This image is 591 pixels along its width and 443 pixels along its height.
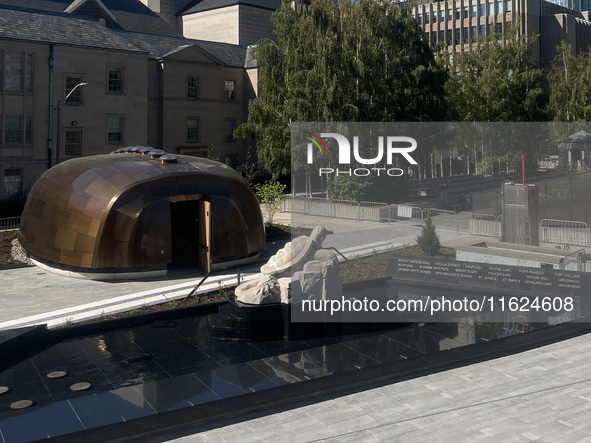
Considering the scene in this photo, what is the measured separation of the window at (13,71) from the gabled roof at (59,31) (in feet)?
3.65

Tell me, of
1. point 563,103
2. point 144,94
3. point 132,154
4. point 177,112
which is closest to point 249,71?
point 177,112

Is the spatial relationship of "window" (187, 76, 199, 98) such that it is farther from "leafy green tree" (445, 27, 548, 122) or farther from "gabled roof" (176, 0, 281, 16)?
"leafy green tree" (445, 27, 548, 122)

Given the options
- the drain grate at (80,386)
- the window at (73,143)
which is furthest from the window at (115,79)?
the drain grate at (80,386)

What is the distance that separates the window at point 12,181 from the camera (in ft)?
127

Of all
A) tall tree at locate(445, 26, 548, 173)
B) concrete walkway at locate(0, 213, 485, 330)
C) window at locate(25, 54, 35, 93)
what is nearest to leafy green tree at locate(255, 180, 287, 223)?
concrete walkway at locate(0, 213, 485, 330)

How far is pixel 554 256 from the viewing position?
17906 millimetres

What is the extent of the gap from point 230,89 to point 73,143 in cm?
1507

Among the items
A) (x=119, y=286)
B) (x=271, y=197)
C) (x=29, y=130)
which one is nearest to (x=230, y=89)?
(x=29, y=130)

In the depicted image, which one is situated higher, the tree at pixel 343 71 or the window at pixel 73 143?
the tree at pixel 343 71

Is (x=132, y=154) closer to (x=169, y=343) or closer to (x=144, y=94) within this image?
(x=169, y=343)

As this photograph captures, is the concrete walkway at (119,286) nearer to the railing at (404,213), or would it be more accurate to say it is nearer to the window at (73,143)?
the railing at (404,213)

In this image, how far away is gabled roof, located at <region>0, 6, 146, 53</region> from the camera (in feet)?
127

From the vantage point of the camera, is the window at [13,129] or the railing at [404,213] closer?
the railing at [404,213]

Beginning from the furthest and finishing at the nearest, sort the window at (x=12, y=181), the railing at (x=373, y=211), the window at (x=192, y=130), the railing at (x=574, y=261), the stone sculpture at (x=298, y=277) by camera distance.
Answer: the window at (x=192, y=130) → the window at (x=12, y=181) → the railing at (x=373, y=211) → the railing at (x=574, y=261) → the stone sculpture at (x=298, y=277)
